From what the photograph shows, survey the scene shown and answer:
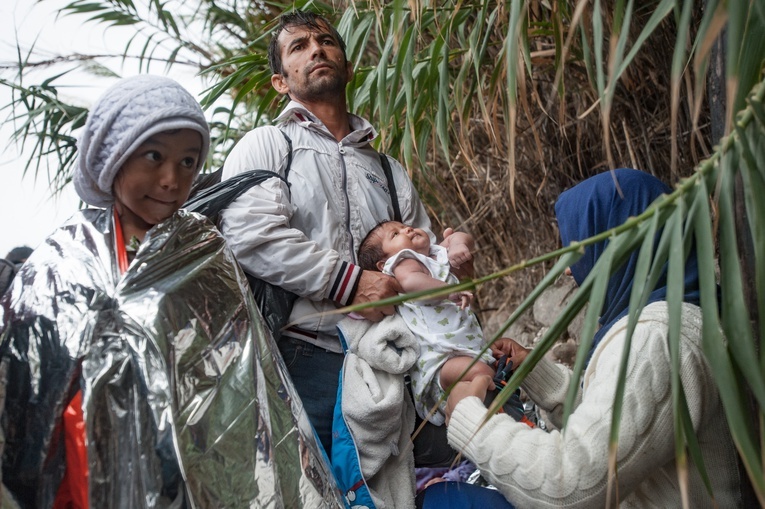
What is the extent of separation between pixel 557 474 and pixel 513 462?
0.09m

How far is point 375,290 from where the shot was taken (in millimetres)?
2066

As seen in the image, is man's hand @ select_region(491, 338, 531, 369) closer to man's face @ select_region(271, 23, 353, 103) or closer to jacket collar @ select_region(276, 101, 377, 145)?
jacket collar @ select_region(276, 101, 377, 145)

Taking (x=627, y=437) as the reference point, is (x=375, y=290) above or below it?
above

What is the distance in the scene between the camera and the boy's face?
166cm

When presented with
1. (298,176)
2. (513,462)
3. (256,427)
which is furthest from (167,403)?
(298,176)

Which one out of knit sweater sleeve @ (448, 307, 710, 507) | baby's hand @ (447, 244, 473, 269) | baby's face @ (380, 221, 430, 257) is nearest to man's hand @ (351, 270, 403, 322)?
baby's face @ (380, 221, 430, 257)

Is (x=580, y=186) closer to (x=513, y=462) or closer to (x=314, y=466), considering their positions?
(x=513, y=462)

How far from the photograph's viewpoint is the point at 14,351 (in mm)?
1486

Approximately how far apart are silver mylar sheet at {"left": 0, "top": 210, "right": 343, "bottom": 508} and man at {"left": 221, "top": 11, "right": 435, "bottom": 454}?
27 cm

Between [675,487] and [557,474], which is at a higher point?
[557,474]

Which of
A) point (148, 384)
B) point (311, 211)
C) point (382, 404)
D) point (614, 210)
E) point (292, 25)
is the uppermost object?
point (292, 25)

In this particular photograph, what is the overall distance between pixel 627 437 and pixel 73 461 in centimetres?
100

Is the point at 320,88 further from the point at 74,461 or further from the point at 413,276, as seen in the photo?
the point at 74,461

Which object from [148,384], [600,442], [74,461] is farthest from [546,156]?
[74,461]
